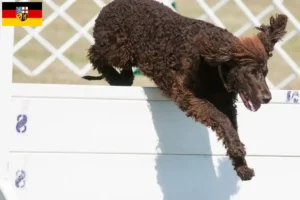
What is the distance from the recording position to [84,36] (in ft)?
18.5

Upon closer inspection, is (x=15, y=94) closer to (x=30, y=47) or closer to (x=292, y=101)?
(x=292, y=101)

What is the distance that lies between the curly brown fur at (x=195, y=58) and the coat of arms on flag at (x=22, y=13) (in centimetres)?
43

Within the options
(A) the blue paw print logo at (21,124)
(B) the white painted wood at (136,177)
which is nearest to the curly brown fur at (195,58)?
(B) the white painted wood at (136,177)

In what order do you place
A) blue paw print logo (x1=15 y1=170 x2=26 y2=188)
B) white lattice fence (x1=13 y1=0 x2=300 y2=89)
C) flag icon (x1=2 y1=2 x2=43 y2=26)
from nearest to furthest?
1. blue paw print logo (x1=15 y1=170 x2=26 y2=188)
2. flag icon (x1=2 y1=2 x2=43 y2=26)
3. white lattice fence (x1=13 y1=0 x2=300 y2=89)

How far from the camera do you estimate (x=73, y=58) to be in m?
9.72

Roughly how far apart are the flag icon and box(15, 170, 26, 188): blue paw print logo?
78cm

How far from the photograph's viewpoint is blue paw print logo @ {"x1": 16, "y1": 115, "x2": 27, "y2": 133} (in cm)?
429

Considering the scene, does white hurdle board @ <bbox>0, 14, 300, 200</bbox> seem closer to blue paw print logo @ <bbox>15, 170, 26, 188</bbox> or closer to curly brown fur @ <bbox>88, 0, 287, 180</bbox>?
blue paw print logo @ <bbox>15, 170, 26, 188</bbox>

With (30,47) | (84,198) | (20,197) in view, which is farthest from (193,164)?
(30,47)

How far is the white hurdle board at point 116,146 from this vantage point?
169 inches

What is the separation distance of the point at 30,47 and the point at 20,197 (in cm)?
630

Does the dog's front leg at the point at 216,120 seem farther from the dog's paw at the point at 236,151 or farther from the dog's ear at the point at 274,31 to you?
the dog's ear at the point at 274,31

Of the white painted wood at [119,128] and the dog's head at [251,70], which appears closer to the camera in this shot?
the dog's head at [251,70]

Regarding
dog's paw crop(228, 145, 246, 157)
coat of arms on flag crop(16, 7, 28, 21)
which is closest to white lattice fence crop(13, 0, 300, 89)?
coat of arms on flag crop(16, 7, 28, 21)
